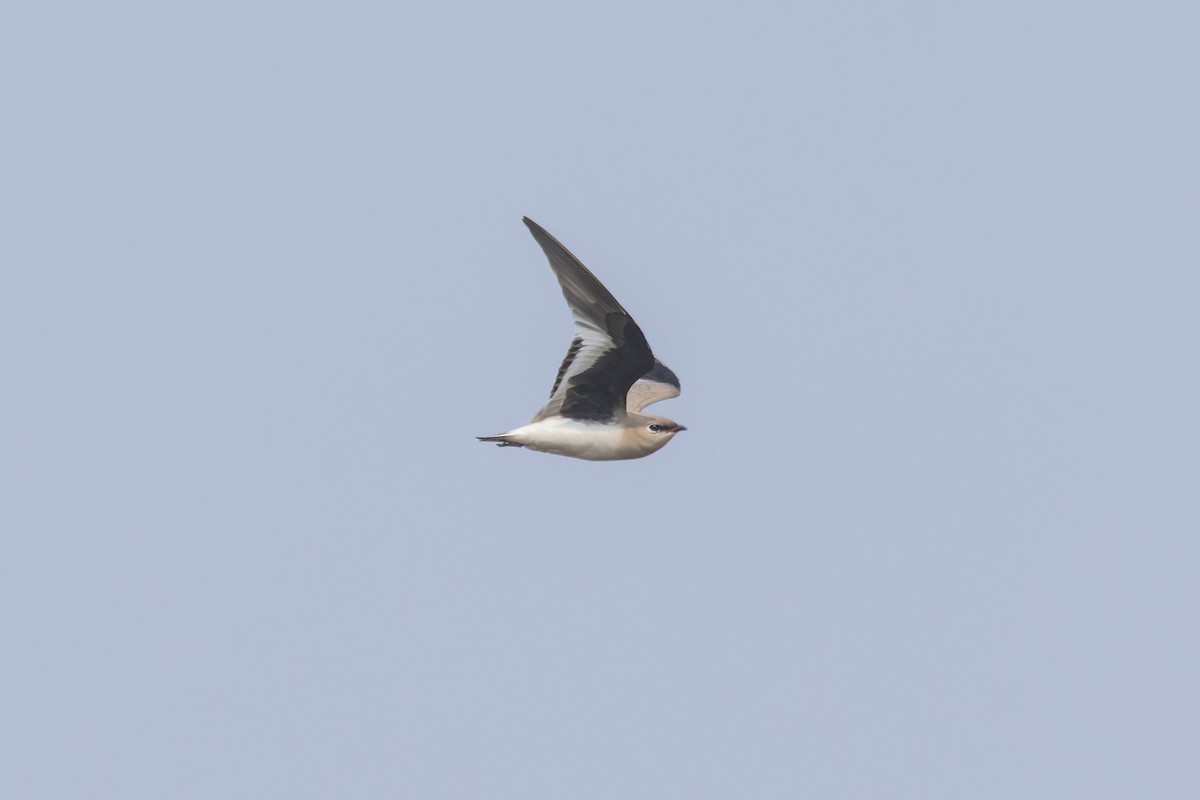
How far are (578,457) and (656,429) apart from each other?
0.98m

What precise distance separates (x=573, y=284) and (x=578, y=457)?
256cm

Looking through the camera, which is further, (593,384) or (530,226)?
(593,384)

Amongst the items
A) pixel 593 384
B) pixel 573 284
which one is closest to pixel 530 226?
pixel 573 284

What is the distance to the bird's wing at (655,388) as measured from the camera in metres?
25.2

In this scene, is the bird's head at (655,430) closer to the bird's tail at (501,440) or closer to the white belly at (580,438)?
the white belly at (580,438)

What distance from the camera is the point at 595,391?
2206cm

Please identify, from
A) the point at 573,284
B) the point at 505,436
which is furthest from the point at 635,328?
the point at 505,436

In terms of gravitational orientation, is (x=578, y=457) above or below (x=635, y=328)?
below

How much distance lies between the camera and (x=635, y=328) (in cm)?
2084

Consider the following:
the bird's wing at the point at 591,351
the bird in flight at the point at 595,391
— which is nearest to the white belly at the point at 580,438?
the bird in flight at the point at 595,391

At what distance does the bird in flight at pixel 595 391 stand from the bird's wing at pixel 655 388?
233 centimetres

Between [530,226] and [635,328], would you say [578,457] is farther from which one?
[530,226]

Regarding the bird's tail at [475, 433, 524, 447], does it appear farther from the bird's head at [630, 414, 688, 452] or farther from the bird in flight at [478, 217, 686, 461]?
the bird's head at [630, 414, 688, 452]

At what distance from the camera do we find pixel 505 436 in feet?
71.9
